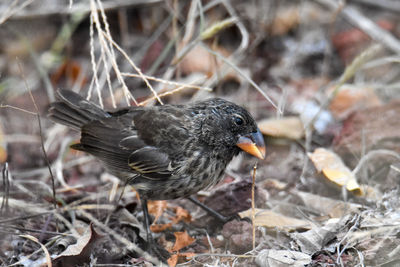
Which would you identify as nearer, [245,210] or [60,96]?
[245,210]

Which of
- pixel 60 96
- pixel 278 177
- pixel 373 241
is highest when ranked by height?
pixel 60 96

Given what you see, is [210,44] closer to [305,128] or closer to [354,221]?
[305,128]

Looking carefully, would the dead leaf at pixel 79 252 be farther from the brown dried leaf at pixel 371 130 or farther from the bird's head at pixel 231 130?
the brown dried leaf at pixel 371 130

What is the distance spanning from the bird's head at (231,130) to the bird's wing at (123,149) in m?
0.36

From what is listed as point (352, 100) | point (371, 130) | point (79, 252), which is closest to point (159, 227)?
point (79, 252)

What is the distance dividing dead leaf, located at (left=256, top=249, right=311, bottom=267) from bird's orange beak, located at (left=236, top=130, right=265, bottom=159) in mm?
765

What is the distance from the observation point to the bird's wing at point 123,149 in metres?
4.12

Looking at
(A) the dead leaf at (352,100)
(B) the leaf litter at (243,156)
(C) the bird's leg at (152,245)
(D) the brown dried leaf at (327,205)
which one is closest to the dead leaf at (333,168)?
(B) the leaf litter at (243,156)

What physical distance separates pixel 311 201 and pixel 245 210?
531mm

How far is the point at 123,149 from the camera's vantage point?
4328 millimetres

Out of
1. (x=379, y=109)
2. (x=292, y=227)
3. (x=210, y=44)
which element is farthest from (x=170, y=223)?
(x=210, y=44)

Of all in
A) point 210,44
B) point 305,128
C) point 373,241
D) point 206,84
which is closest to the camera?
point 373,241

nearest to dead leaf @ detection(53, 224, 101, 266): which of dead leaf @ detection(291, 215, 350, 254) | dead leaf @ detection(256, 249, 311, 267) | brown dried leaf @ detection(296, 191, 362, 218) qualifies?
dead leaf @ detection(256, 249, 311, 267)

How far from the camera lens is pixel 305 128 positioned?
16.8 ft
